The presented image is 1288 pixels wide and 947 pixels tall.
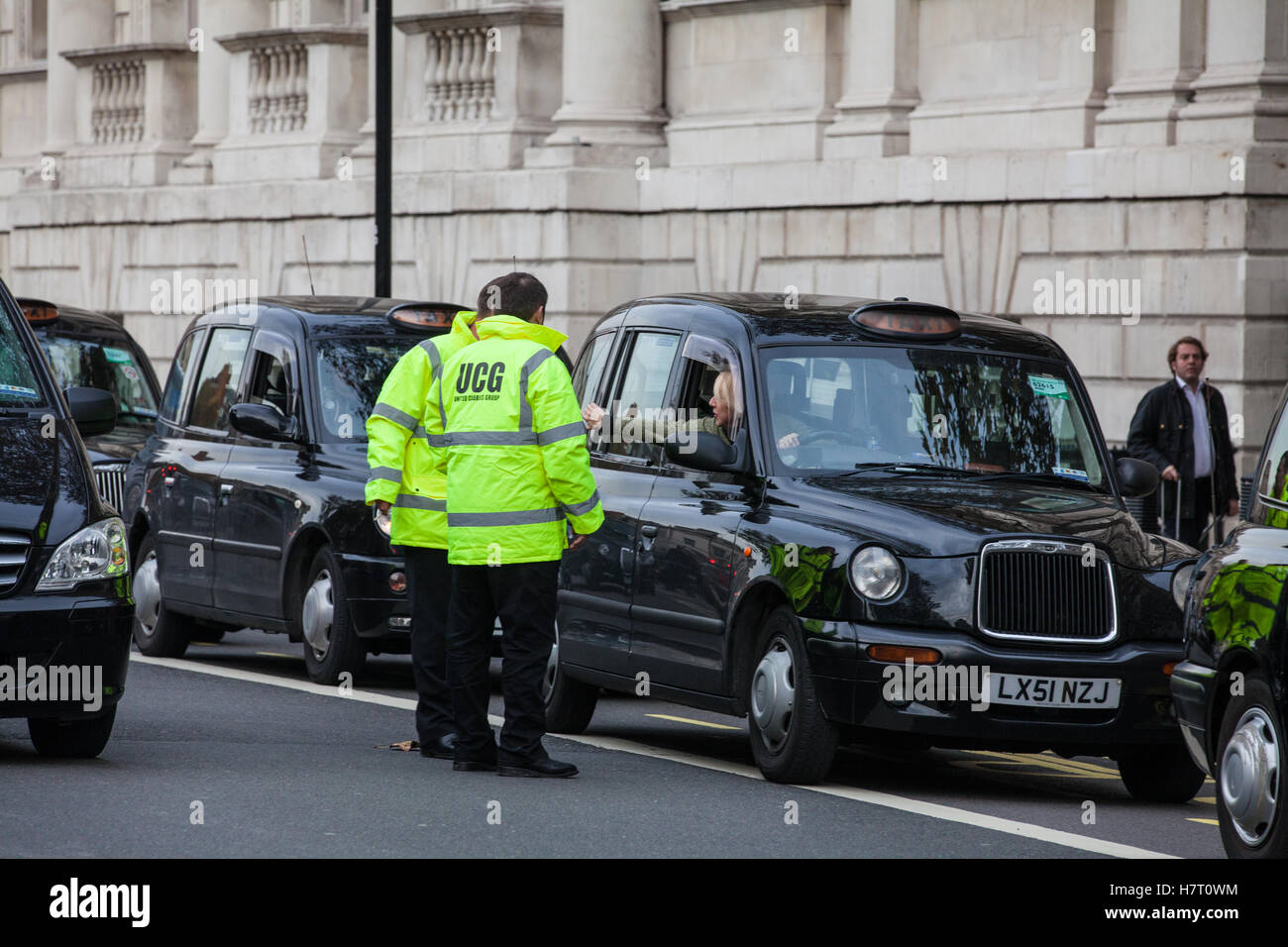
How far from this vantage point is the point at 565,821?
844 cm

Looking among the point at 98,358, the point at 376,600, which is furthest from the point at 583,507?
the point at 98,358

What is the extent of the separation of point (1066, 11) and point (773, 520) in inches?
428

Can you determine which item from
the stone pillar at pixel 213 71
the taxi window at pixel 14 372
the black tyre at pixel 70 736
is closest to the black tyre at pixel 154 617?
the taxi window at pixel 14 372

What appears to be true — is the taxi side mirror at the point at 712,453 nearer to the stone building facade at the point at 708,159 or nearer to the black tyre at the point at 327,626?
the black tyre at the point at 327,626

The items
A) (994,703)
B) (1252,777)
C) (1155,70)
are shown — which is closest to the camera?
(1252,777)

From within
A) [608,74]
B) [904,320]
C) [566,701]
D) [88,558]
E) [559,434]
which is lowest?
[566,701]

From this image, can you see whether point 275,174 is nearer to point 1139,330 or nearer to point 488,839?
point 1139,330

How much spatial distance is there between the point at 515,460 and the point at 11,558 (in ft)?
6.05

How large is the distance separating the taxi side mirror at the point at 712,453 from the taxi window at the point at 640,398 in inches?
21.1

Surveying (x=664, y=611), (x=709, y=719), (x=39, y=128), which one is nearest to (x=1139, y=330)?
(x=709, y=719)

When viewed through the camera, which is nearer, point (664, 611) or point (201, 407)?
point (664, 611)

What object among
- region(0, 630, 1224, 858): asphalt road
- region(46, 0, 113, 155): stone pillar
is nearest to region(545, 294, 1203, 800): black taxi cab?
region(0, 630, 1224, 858): asphalt road

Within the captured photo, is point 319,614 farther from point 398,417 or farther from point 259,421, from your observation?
point 398,417

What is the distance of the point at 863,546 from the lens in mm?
9117
